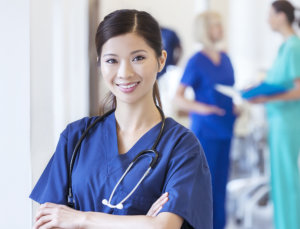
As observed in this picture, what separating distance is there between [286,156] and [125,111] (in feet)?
4.74

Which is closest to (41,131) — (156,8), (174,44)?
(174,44)

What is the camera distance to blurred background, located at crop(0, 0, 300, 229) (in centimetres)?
117

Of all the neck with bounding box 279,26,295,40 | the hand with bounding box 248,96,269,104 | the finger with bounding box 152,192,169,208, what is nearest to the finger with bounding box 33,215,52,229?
the finger with bounding box 152,192,169,208

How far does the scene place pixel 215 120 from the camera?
2369mm

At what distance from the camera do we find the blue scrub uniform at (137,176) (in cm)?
103

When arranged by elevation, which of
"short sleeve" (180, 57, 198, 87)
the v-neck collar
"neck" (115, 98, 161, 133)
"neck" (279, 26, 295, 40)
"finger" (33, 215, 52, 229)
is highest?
"neck" (279, 26, 295, 40)

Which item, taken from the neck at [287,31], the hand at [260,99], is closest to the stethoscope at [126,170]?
the hand at [260,99]

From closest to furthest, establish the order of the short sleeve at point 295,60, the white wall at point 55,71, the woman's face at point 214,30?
the white wall at point 55,71 < the short sleeve at point 295,60 < the woman's face at point 214,30

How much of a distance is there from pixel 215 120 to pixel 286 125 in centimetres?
36

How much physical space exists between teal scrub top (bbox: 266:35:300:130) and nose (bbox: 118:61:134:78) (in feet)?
4.87

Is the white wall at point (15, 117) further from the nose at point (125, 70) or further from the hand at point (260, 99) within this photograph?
the hand at point (260, 99)

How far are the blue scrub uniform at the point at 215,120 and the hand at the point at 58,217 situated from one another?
1434 mm

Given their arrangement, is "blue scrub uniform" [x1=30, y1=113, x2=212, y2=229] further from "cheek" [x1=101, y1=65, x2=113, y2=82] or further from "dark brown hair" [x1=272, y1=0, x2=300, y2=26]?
"dark brown hair" [x1=272, y1=0, x2=300, y2=26]

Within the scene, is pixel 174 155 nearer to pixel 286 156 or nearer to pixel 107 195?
pixel 107 195
